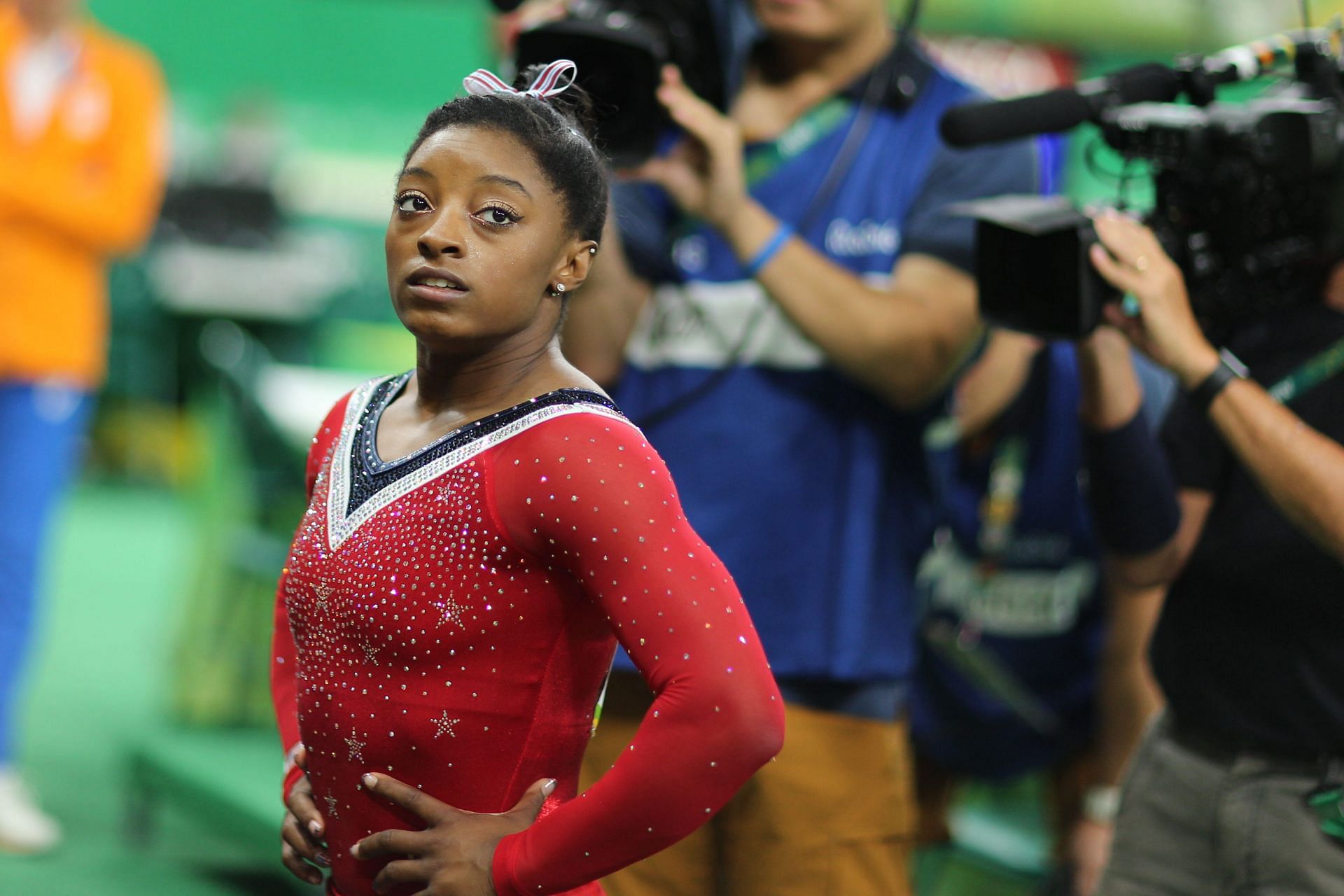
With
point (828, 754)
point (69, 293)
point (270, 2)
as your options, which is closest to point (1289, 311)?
point (828, 754)

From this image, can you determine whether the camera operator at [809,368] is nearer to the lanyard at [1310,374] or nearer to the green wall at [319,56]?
the lanyard at [1310,374]

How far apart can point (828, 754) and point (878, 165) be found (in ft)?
2.40

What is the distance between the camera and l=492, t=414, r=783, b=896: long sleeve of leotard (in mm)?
1190

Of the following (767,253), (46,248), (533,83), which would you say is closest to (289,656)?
(533,83)

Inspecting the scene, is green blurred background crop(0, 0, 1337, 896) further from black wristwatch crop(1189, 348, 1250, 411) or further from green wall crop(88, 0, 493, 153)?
black wristwatch crop(1189, 348, 1250, 411)

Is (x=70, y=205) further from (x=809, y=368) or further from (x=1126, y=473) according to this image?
(x=1126, y=473)

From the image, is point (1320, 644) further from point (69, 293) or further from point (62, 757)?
point (62, 757)

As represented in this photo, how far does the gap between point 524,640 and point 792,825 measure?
0.76m

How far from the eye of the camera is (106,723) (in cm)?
462

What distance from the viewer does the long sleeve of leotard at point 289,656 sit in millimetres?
1468

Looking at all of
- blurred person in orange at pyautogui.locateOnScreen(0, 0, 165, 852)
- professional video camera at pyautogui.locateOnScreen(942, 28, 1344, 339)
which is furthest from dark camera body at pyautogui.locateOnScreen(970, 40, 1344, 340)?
blurred person in orange at pyautogui.locateOnScreen(0, 0, 165, 852)

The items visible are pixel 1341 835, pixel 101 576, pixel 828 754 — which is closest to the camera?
pixel 1341 835

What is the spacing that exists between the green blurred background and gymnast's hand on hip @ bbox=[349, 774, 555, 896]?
136cm

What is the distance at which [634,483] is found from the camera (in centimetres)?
123
